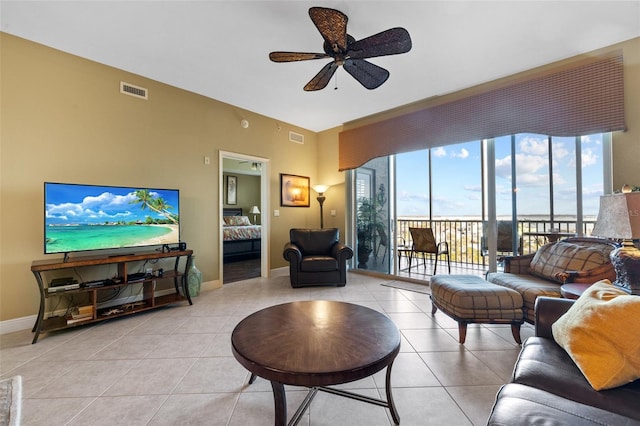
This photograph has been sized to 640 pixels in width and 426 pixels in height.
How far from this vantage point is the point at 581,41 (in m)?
2.61

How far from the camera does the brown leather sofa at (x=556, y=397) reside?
832 millimetres

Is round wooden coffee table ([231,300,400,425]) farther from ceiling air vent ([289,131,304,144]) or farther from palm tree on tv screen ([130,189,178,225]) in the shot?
ceiling air vent ([289,131,304,144])

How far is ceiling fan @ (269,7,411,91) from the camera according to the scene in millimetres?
1826

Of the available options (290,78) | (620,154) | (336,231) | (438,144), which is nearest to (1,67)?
(290,78)

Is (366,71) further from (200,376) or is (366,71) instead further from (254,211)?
(254,211)

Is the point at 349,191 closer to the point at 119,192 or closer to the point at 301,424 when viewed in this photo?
the point at 119,192

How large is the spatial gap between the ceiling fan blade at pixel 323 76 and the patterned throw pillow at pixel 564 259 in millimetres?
2804

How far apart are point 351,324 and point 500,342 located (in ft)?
5.38

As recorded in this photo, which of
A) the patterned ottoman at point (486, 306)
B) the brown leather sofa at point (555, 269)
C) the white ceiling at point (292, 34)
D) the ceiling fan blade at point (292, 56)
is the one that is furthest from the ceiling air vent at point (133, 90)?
the brown leather sofa at point (555, 269)

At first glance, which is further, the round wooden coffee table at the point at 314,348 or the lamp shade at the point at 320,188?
the lamp shade at the point at 320,188

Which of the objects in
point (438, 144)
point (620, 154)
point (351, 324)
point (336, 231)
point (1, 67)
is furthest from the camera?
point (336, 231)

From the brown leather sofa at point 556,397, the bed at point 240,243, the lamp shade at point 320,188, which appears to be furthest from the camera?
the bed at point 240,243

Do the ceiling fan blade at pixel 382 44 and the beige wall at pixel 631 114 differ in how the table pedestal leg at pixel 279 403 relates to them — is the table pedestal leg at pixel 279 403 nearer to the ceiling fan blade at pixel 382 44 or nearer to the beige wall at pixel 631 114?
the ceiling fan blade at pixel 382 44

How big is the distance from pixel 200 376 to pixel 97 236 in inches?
77.8
